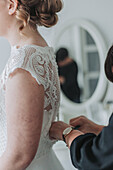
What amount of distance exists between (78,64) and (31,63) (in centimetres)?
132

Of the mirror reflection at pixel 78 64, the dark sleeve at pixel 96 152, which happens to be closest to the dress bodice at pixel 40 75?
the dark sleeve at pixel 96 152

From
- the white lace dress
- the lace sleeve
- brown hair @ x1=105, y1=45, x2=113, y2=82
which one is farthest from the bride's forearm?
brown hair @ x1=105, y1=45, x2=113, y2=82

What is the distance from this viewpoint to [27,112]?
813 millimetres

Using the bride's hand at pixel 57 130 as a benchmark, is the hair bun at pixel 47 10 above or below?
above

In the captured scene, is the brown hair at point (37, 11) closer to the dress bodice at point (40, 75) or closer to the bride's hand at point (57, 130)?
the dress bodice at point (40, 75)

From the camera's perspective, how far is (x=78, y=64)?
214 cm

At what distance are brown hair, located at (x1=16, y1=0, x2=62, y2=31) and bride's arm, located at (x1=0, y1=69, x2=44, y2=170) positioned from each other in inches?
9.0

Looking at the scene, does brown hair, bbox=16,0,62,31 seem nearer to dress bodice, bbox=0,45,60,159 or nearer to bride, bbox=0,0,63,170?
bride, bbox=0,0,63,170

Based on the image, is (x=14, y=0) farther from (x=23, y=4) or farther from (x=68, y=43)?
(x=68, y=43)

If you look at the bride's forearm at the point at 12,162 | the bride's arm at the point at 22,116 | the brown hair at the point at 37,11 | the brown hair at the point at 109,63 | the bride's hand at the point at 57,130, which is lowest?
the bride's forearm at the point at 12,162

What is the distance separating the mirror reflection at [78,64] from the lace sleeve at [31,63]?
4.04ft

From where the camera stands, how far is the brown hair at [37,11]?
933 millimetres

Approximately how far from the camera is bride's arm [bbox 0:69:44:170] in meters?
0.81

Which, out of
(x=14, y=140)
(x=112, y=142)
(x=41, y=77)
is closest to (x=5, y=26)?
(x=41, y=77)
